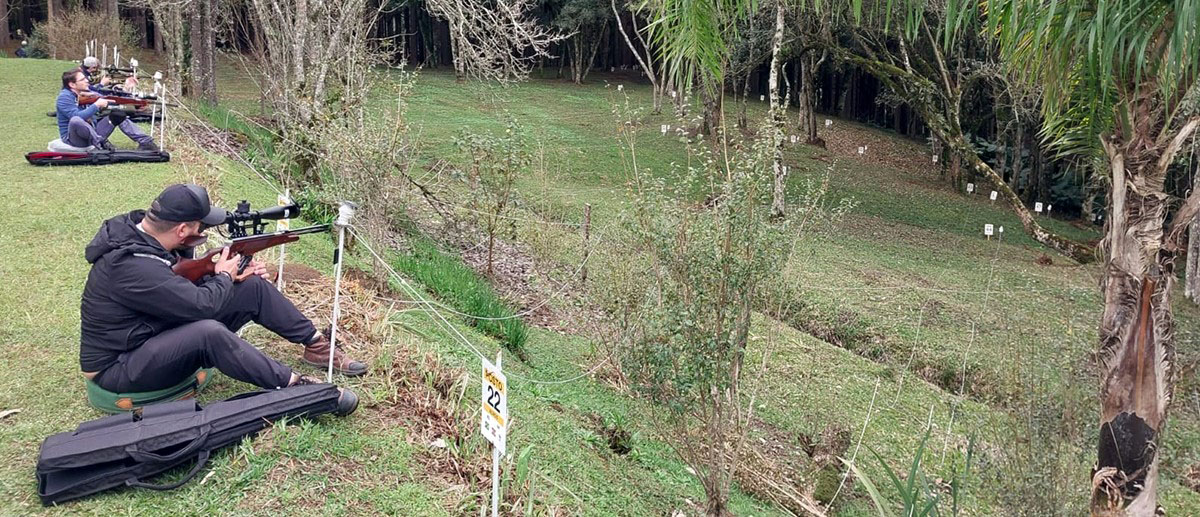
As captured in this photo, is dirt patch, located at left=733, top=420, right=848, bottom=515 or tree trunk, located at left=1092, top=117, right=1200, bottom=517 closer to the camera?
tree trunk, located at left=1092, top=117, right=1200, bottom=517

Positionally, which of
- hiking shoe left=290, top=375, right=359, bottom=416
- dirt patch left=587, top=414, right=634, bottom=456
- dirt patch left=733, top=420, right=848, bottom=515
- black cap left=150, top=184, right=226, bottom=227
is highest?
black cap left=150, top=184, right=226, bottom=227

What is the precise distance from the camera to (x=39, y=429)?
4.16m

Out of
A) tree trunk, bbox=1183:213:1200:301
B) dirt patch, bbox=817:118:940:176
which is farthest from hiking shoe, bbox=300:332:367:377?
dirt patch, bbox=817:118:940:176

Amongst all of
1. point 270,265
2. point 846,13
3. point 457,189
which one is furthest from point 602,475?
point 846,13

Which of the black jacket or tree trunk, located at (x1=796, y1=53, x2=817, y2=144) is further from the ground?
tree trunk, located at (x1=796, y1=53, x2=817, y2=144)

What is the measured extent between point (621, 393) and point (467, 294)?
1.69 metres

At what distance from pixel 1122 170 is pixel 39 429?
5484 mm

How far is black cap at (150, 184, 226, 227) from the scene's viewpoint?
13.3 feet

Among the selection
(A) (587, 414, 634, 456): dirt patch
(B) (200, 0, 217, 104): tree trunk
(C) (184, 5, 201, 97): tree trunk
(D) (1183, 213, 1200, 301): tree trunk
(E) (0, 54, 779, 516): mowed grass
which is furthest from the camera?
(B) (200, 0, 217, 104): tree trunk

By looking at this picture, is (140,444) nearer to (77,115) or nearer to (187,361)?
(187,361)

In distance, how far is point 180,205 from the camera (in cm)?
406

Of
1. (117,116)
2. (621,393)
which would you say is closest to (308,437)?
(621,393)

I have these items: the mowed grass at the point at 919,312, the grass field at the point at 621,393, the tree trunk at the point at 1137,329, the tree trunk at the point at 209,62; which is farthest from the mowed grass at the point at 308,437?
the tree trunk at the point at 209,62

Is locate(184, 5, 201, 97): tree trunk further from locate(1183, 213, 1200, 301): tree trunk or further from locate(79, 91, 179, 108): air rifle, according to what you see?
locate(1183, 213, 1200, 301): tree trunk
